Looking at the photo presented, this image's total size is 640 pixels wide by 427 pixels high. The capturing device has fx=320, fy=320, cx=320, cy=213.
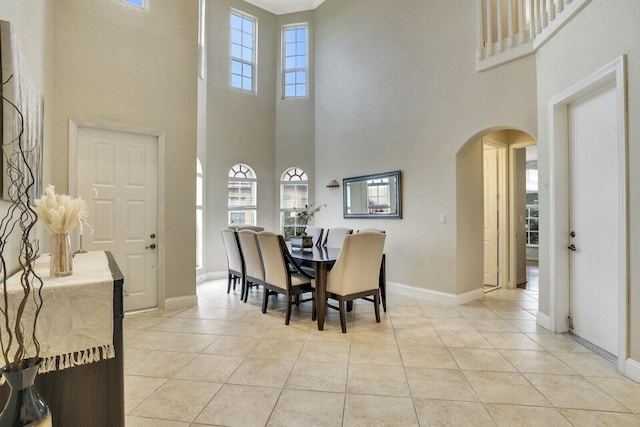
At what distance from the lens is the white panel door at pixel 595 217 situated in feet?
8.48

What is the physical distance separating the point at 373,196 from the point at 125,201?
3.47 metres

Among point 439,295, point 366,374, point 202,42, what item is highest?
point 202,42

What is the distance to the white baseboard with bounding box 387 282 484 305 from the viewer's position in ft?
13.7

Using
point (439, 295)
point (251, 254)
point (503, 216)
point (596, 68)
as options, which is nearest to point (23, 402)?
point (251, 254)

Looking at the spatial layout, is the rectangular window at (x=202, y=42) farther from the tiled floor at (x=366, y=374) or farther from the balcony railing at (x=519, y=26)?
the balcony railing at (x=519, y=26)

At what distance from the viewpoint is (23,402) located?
3.27 feet

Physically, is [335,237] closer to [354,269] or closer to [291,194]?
[354,269]

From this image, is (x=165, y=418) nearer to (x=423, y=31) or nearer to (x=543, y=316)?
(x=543, y=316)

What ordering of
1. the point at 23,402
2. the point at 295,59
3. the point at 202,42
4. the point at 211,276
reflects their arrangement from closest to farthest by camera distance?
the point at 23,402 < the point at 202,42 < the point at 211,276 < the point at 295,59

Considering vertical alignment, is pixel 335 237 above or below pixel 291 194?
below

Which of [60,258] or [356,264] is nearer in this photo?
[60,258]

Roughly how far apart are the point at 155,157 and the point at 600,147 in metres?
4.51

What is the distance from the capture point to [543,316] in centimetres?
331

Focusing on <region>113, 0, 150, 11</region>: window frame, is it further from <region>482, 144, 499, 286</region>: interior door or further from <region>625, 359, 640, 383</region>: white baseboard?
<region>625, 359, 640, 383</region>: white baseboard
